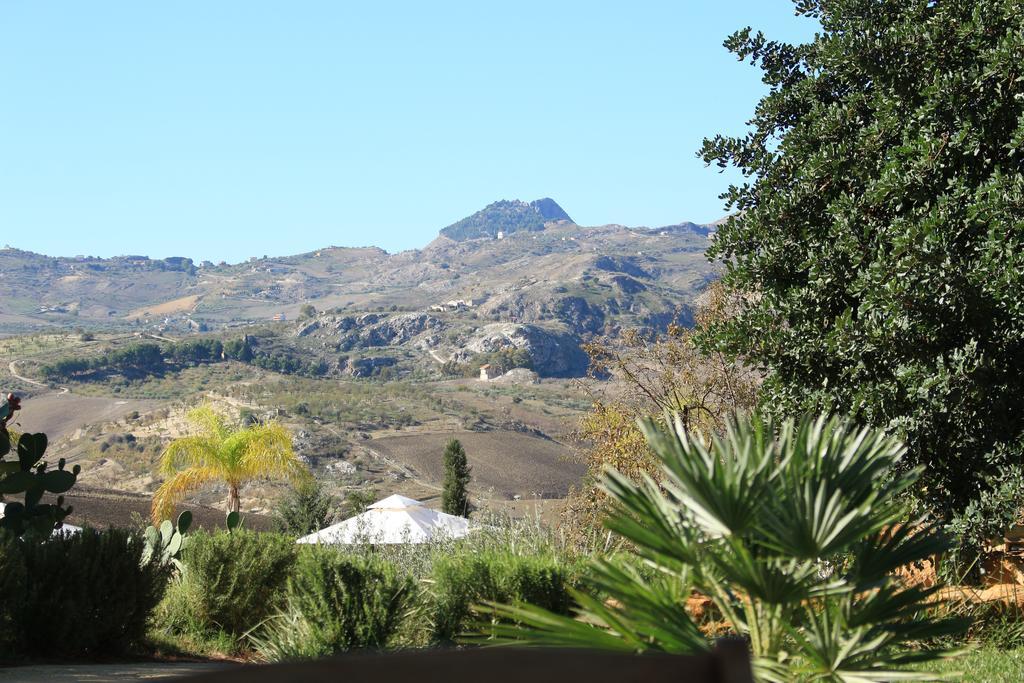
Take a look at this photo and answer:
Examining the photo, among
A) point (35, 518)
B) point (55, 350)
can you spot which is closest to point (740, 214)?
point (35, 518)

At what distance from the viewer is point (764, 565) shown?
3488mm

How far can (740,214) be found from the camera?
29.6 feet

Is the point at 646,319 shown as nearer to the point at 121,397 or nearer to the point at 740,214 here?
the point at 121,397

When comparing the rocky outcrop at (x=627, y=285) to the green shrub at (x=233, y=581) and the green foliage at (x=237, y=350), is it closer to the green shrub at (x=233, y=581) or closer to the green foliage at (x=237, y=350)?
the green foliage at (x=237, y=350)

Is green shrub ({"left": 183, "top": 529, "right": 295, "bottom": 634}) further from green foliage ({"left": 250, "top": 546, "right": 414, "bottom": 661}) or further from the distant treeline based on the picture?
the distant treeline

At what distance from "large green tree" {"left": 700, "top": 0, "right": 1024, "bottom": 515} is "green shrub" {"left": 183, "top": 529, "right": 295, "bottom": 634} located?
14.4 feet

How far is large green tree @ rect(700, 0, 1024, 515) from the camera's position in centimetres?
702

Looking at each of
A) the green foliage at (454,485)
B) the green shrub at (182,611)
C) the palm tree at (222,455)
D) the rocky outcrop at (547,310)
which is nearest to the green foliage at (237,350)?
the rocky outcrop at (547,310)

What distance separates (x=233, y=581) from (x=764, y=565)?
6578 mm

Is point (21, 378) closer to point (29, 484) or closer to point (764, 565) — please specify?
point (29, 484)

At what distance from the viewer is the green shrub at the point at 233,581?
30.2ft

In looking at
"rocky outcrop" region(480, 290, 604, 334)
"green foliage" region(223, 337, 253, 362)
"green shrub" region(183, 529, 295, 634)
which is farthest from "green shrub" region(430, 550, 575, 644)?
"rocky outcrop" region(480, 290, 604, 334)

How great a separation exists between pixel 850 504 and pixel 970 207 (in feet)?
13.8

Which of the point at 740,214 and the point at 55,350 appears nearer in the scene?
the point at 740,214
